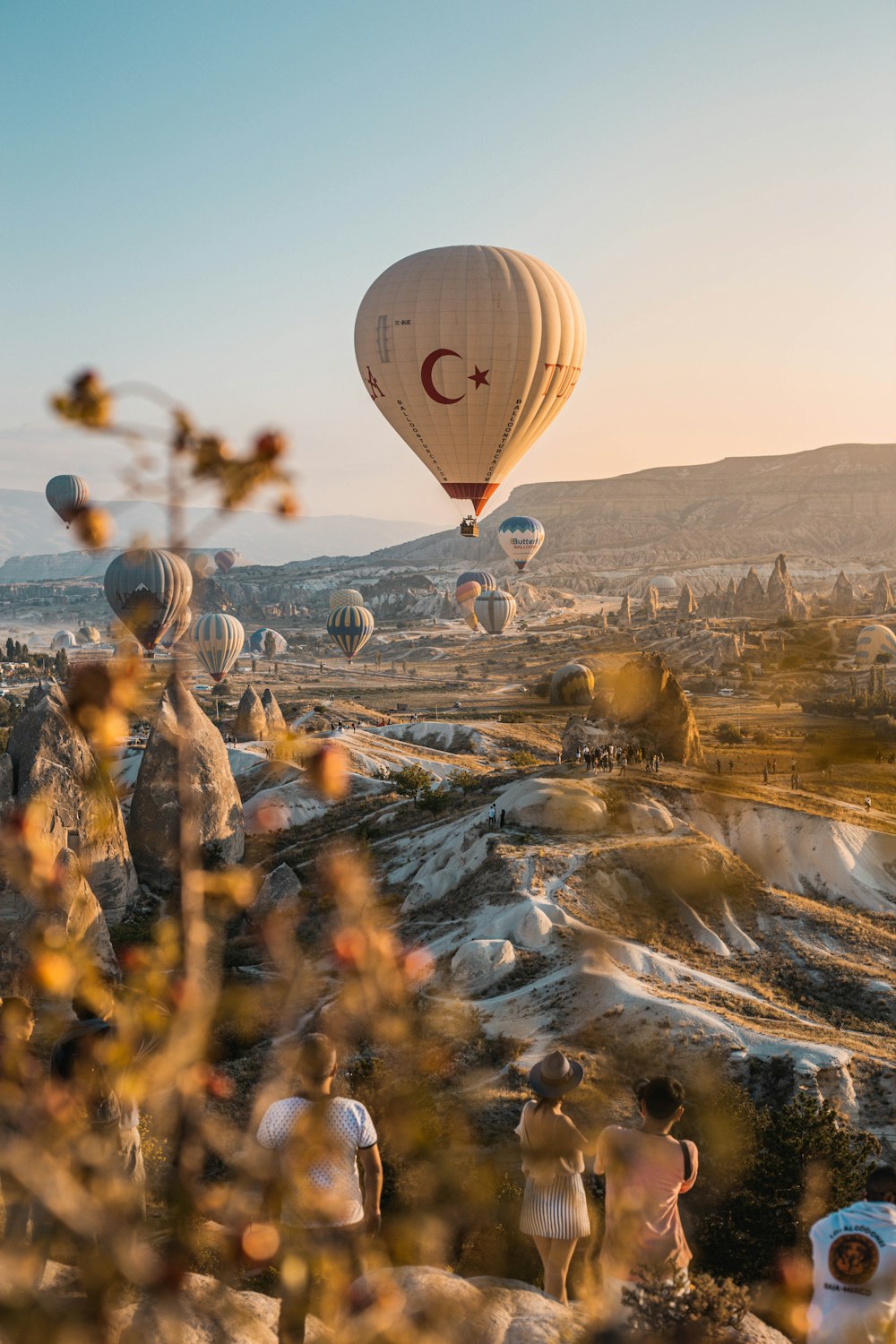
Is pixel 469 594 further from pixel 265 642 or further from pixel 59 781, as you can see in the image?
pixel 59 781

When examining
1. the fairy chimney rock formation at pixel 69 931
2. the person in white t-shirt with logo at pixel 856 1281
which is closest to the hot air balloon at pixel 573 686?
the fairy chimney rock formation at pixel 69 931

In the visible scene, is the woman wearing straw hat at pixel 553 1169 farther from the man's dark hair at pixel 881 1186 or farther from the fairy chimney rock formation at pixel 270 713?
the fairy chimney rock formation at pixel 270 713

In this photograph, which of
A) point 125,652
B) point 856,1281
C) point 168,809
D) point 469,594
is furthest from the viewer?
point 469,594

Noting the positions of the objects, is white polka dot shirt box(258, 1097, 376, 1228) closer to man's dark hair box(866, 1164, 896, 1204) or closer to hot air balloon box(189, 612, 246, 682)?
man's dark hair box(866, 1164, 896, 1204)

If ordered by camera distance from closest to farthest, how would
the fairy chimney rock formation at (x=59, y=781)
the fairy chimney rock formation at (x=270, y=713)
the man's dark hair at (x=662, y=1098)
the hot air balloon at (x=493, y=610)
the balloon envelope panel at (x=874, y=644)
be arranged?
the man's dark hair at (x=662, y=1098) < the fairy chimney rock formation at (x=59, y=781) < the fairy chimney rock formation at (x=270, y=713) < the balloon envelope panel at (x=874, y=644) < the hot air balloon at (x=493, y=610)

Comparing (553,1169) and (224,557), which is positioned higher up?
(224,557)

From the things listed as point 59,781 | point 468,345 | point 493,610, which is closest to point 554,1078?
point 59,781

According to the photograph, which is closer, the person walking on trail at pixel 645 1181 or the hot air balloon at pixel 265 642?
the person walking on trail at pixel 645 1181

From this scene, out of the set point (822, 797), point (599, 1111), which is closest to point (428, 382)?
point (822, 797)
